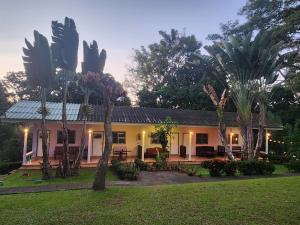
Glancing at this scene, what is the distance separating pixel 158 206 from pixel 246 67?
12.9 m

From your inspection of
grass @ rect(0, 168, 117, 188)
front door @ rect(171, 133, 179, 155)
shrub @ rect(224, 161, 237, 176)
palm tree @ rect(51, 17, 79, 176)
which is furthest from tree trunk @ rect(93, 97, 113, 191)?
front door @ rect(171, 133, 179, 155)

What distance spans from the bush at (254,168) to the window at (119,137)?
9.47 metres

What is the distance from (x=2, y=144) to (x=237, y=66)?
73.9ft

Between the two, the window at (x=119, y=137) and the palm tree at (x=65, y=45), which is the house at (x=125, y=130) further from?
the palm tree at (x=65, y=45)

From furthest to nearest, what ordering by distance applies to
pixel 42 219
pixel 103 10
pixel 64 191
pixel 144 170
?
pixel 144 170
pixel 103 10
pixel 64 191
pixel 42 219

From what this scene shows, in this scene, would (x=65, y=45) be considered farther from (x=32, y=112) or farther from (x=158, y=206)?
(x=158, y=206)

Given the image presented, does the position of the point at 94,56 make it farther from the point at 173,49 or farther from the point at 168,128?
the point at 173,49

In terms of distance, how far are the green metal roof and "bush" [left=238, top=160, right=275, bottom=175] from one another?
36.3 ft

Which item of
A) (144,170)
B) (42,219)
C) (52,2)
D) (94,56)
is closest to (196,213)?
(42,219)

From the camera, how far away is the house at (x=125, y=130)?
52.9 feet

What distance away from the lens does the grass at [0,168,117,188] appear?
1073 centimetres

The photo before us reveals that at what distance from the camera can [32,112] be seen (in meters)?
16.0

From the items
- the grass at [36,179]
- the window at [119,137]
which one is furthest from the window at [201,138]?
the grass at [36,179]

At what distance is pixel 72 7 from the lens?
1204 centimetres
